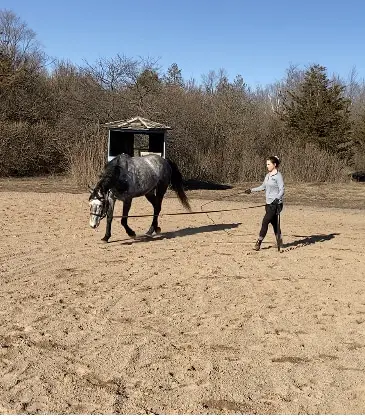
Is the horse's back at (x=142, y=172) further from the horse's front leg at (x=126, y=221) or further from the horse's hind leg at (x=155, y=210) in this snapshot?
the horse's hind leg at (x=155, y=210)

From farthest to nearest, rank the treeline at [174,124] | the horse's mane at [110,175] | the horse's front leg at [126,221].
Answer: the treeline at [174,124]
the horse's front leg at [126,221]
the horse's mane at [110,175]

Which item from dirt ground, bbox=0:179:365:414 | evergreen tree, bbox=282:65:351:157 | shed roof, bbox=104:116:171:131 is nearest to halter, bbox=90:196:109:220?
dirt ground, bbox=0:179:365:414

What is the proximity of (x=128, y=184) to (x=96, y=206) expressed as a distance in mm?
1068

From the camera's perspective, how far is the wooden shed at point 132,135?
2005 centimetres

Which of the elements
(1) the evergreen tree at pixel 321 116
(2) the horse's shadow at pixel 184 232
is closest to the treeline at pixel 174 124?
(1) the evergreen tree at pixel 321 116

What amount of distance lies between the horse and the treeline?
1243 centimetres

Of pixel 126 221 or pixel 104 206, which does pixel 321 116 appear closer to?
pixel 126 221

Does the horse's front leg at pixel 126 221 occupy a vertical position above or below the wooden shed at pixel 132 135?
below

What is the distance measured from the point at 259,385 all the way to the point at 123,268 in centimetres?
412

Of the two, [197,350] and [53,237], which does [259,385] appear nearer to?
[197,350]

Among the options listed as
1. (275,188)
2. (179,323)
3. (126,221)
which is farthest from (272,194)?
(179,323)

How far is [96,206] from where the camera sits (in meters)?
9.16

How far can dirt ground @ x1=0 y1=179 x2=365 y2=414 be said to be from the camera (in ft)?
12.5

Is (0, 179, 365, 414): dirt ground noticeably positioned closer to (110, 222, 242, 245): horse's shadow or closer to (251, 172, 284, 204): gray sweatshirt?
(110, 222, 242, 245): horse's shadow
